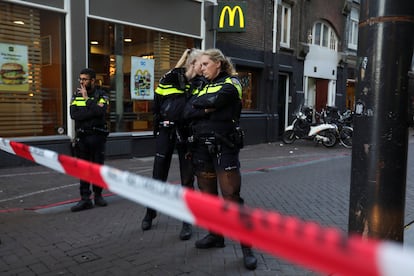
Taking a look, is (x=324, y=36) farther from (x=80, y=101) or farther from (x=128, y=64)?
(x=80, y=101)

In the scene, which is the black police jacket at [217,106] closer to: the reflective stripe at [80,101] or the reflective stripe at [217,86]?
the reflective stripe at [217,86]

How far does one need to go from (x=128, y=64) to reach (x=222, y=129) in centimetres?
682

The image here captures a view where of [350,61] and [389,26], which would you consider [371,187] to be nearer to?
[389,26]

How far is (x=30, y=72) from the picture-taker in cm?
809

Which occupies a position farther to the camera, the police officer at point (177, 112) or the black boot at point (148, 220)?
the black boot at point (148, 220)

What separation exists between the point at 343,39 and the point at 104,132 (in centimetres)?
1597

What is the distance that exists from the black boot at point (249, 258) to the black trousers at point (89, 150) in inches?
97.5

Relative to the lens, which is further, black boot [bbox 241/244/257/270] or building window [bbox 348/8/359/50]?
building window [bbox 348/8/359/50]

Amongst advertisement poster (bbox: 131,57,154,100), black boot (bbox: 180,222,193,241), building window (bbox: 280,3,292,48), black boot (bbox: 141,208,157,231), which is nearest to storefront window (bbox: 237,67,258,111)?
building window (bbox: 280,3,292,48)

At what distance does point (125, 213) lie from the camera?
494cm

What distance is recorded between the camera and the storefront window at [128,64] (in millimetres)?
9164

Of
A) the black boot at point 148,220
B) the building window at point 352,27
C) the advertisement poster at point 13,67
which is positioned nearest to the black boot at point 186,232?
the black boot at point 148,220

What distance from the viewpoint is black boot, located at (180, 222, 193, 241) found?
13.2 feet

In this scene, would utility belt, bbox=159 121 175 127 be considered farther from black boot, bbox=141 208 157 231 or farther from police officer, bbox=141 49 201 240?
black boot, bbox=141 208 157 231
